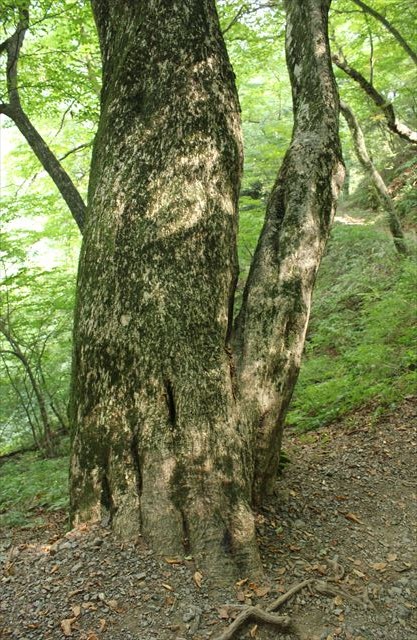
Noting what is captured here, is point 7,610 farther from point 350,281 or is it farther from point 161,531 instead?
point 350,281

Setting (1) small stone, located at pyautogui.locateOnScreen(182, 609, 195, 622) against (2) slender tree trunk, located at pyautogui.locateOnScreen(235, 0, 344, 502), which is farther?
(2) slender tree trunk, located at pyautogui.locateOnScreen(235, 0, 344, 502)

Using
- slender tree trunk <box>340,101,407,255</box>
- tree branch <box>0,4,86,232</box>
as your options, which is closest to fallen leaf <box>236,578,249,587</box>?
tree branch <box>0,4,86,232</box>

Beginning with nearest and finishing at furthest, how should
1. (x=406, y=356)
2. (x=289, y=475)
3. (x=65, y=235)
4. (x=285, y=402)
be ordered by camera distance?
(x=285, y=402)
(x=289, y=475)
(x=406, y=356)
(x=65, y=235)

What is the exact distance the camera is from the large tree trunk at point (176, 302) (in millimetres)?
2719

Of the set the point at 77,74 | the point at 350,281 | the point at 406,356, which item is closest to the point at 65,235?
the point at 77,74

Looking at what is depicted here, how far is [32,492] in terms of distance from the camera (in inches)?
226

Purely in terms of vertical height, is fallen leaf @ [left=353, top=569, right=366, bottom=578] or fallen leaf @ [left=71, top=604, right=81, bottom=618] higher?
fallen leaf @ [left=71, top=604, right=81, bottom=618]

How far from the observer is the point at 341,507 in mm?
3574

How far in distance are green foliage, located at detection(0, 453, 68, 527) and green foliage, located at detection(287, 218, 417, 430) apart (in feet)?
9.48

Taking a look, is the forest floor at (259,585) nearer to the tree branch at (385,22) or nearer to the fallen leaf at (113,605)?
the fallen leaf at (113,605)

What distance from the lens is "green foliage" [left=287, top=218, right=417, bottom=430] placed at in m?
5.96

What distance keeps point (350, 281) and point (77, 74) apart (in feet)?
23.0

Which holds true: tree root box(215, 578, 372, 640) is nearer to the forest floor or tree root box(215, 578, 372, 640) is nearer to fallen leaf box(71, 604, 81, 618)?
the forest floor

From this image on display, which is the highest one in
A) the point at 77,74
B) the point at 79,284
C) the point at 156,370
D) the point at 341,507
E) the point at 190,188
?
the point at 77,74
